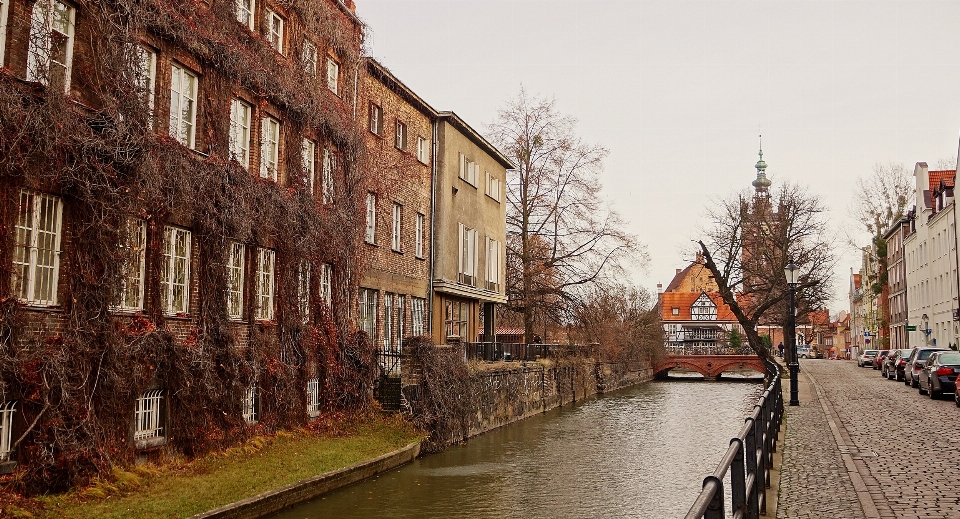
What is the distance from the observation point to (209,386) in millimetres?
14469

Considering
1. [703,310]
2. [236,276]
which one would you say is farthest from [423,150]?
[703,310]

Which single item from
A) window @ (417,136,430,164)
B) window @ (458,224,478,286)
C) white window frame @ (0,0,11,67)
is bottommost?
window @ (458,224,478,286)

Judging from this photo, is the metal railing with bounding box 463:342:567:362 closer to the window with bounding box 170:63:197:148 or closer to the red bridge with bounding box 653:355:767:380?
the window with bounding box 170:63:197:148

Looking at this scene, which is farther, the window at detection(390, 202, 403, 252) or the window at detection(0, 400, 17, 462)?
the window at detection(390, 202, 403, 252)

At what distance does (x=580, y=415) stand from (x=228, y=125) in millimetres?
18315

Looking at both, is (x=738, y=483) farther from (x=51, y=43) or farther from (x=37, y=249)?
(x=51, y=43)

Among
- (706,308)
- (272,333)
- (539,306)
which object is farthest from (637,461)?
(706,308)

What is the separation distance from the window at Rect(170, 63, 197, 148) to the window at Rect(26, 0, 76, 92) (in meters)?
2.38

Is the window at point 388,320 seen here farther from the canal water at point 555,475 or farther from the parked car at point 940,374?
the parked car at point 940,374

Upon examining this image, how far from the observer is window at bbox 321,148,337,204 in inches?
790

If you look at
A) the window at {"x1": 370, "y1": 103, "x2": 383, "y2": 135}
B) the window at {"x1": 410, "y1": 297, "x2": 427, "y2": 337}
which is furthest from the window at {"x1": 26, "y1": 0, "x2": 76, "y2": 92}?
the window at {"x1": 410, "y1": 297, "x2": 427, "y2": 337}

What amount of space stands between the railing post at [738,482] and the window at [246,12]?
45.0ft

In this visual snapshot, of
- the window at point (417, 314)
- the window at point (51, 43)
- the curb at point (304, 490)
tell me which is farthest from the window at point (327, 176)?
the window at point (51, 43)

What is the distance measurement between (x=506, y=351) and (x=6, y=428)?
A: 2078cm
